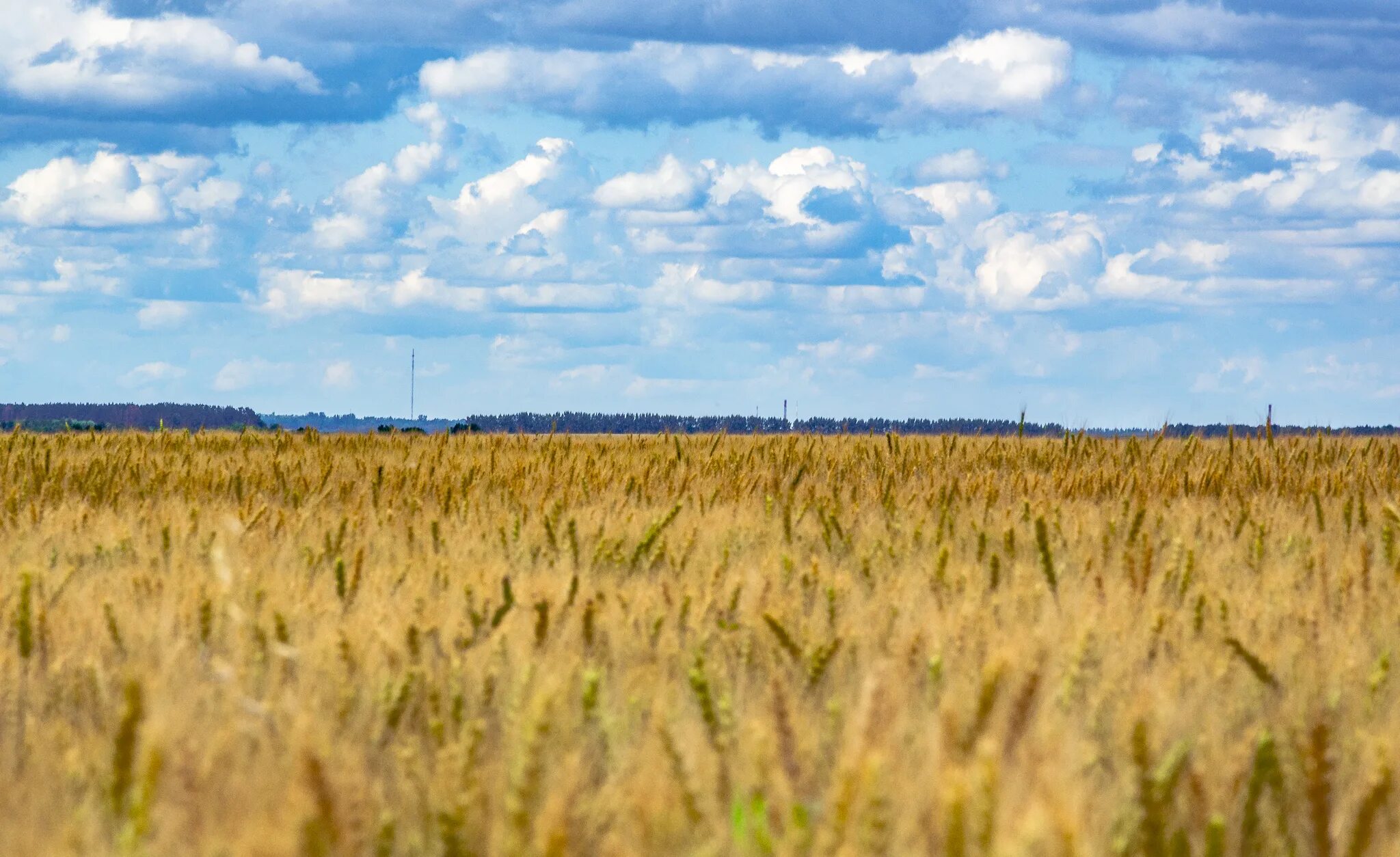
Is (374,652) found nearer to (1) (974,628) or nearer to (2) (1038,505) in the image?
(1) (974,628)

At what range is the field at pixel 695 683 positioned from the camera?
1.44 meters

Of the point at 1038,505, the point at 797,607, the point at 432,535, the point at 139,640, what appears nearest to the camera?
the point at 139,640

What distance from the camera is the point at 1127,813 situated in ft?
5.14

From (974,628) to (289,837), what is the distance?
1.61m

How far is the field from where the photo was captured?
144 cm

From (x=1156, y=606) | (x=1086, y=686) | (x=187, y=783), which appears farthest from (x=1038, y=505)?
(x=187, y=783)

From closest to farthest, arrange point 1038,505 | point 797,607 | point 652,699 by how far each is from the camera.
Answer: point 652,699 < point 797,607 < point 1038,505

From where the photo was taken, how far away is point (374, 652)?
2287mm

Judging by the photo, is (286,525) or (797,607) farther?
(286,525)

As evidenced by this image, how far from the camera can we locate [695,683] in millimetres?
1766

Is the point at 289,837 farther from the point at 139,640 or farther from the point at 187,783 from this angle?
the point at 139,640

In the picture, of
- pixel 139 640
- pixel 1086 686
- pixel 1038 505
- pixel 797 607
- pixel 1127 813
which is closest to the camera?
pixel 1127 813

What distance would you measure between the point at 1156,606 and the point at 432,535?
211 cm

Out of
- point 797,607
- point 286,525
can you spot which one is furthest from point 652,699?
point 286,525
